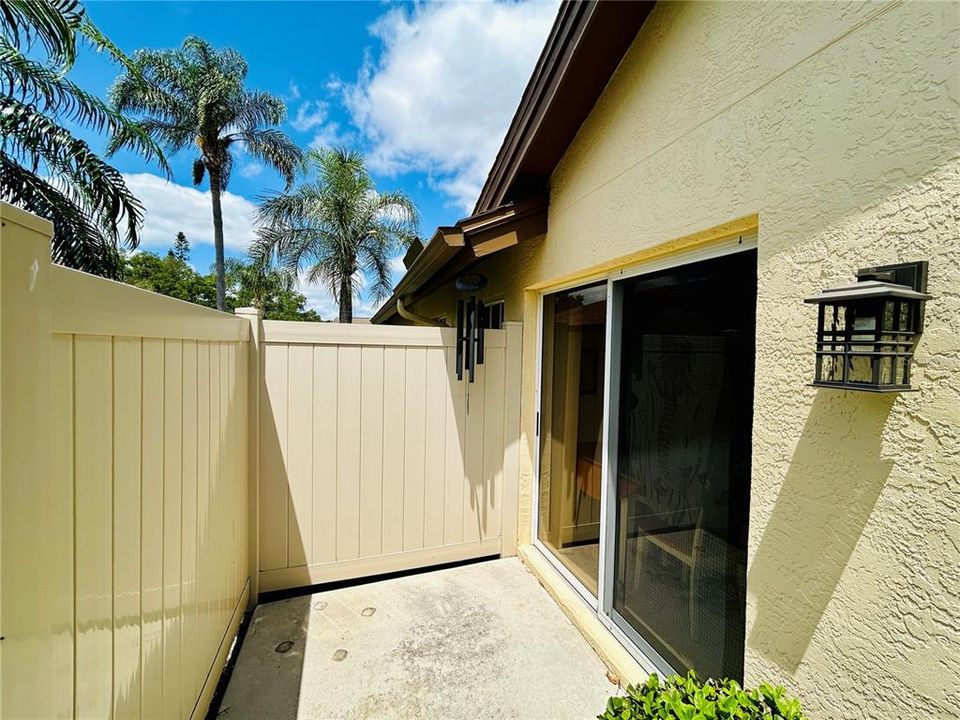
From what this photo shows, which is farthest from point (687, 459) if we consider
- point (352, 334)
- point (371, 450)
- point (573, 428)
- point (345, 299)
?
point (345, 299)

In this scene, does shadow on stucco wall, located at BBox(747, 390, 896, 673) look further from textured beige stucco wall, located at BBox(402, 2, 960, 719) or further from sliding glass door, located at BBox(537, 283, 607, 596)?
sliding glass door, located at BBox(537, 283, 607, 596)

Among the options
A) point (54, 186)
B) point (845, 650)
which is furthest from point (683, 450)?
point (54, 186)

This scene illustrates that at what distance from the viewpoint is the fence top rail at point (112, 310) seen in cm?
122

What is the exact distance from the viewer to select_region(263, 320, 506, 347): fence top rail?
13.5 ft

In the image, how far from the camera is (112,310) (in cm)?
151

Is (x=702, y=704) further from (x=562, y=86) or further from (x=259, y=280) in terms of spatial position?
(x=259, y=280)

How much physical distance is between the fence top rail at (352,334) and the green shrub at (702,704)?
131 inches

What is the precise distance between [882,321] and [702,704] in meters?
1.54

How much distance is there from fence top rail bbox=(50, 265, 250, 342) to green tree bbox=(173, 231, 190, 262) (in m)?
42.7

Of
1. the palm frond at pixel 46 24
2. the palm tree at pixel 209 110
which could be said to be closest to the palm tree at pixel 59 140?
the palm frond at pixel 46 24

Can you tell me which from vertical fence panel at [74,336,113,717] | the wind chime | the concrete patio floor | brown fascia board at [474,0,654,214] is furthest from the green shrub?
brown fascia board at [474,0,654,214]

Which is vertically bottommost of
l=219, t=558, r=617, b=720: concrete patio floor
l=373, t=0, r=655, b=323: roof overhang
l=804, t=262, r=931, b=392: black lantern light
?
l=219, t=558, r=617, b=720: concrete patio floor

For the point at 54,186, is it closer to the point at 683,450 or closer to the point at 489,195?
the point at 489,195

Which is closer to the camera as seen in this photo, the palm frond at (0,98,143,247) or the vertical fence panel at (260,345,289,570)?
the vertical fence panel at (260,345,289,570)
